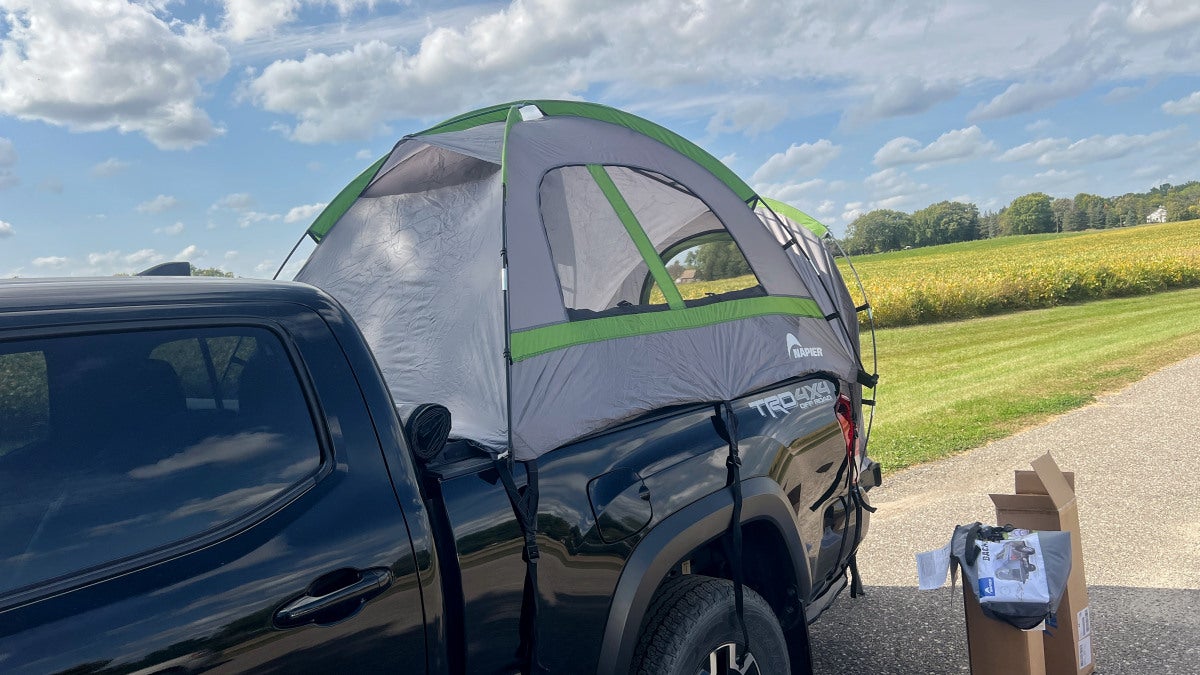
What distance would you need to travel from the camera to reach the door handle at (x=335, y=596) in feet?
6.19

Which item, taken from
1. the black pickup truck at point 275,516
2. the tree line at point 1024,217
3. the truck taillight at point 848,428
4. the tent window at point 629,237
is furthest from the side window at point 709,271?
the tree line at point 1024,217

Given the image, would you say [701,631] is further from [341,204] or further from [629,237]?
[341,204]

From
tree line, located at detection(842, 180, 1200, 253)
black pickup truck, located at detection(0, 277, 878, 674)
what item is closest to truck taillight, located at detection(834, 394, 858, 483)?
black pickup truck, located at detection(0, 277, 878, 674)

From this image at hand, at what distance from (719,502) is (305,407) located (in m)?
1.46

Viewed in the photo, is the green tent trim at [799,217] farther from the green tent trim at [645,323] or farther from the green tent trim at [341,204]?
the green tent trim at [341,204]

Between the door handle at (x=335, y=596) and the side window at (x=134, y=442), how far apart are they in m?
0.22

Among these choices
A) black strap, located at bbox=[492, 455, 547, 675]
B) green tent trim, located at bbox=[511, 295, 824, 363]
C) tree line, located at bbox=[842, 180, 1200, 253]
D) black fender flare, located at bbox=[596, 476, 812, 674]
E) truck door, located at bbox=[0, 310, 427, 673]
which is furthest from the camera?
tree line, located at bbox=[842, 180, 1200, 253]

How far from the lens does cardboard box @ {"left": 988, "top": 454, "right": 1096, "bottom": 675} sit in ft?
12.4

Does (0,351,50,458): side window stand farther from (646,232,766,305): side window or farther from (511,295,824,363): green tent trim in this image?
(646,232,766,305): side window

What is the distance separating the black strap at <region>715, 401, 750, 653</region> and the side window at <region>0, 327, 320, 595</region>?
151cm

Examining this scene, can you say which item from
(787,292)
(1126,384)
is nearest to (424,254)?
(787,292)

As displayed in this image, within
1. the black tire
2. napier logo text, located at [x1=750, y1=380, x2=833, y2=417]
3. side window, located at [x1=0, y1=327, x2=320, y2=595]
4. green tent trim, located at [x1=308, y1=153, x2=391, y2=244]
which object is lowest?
the black tire

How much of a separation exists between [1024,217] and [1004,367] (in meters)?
79.8

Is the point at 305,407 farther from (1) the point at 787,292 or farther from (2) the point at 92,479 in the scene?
(1) the point at 787,292
